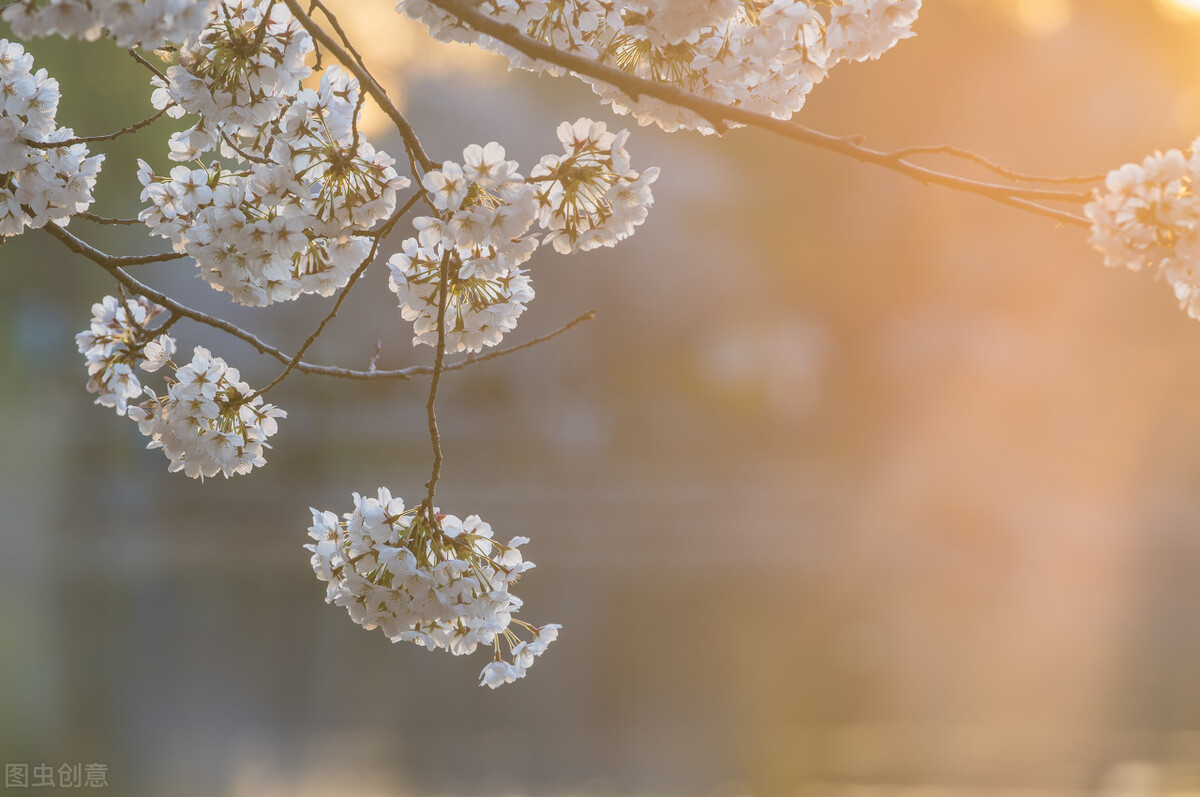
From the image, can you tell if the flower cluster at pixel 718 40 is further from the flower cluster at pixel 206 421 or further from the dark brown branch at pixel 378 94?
the flower cluster at pixel 206 421

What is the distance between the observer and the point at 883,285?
32.8 m

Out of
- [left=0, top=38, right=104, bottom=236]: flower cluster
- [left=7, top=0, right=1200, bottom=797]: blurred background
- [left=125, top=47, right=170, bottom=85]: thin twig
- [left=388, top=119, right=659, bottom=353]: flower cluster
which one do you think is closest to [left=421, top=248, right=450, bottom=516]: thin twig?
[left=388, top=119, right=659, bottom=353]: flower cluster

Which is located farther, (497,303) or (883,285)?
(883,285)

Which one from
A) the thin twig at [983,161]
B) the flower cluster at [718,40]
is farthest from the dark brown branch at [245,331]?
the thin twig at [983,161]

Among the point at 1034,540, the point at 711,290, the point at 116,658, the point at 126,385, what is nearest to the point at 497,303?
the point at 126,385

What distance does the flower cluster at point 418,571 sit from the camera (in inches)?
99.7

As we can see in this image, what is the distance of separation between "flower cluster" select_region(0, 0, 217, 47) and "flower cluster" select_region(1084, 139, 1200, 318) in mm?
1451

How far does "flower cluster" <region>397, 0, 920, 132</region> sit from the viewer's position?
2717 millimetres

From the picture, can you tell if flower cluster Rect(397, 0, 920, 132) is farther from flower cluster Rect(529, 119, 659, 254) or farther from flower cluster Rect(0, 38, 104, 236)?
flower cluster Rect(0, 38, 104, 236)

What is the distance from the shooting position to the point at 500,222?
238 cm

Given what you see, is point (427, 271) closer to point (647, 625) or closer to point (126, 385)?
point (126, 385)

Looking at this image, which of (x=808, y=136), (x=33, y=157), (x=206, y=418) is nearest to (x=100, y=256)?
(x=33, y=157)

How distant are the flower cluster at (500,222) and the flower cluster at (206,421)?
40 centimetres

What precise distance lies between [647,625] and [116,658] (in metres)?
6.99
